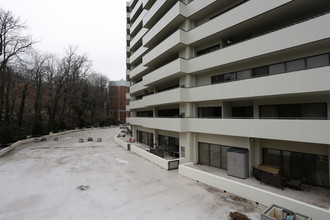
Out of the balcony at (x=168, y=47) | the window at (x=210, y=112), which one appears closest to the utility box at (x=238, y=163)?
the window at (x=210, y=112)

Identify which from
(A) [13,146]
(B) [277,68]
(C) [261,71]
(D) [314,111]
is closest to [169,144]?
(C) [261,71]

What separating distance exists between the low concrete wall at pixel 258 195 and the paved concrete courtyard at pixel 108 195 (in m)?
0.42

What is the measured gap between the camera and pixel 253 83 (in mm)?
10875

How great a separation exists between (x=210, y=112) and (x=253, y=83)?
203 inches

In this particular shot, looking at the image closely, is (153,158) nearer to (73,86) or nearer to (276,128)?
(276,128)

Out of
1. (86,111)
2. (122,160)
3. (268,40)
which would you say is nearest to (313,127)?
(268,40)

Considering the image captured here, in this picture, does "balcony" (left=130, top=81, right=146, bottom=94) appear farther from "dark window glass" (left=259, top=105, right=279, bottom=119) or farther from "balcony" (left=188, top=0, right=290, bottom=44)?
"dark window glass" (left=259, top=105, right=279, bottom=119)

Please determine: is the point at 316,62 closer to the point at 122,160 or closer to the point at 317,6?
the point at 317,6

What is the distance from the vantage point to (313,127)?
27.4 feet

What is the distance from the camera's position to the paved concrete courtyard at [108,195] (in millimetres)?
7844

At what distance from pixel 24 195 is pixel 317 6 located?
21.0 m

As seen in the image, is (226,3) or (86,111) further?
(86,111)

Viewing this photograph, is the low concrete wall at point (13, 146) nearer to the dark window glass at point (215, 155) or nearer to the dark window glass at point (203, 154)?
the dark window glass at point (203, 154)

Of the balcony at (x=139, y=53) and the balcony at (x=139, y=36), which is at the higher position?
the balcony at (x=139, y=36)
